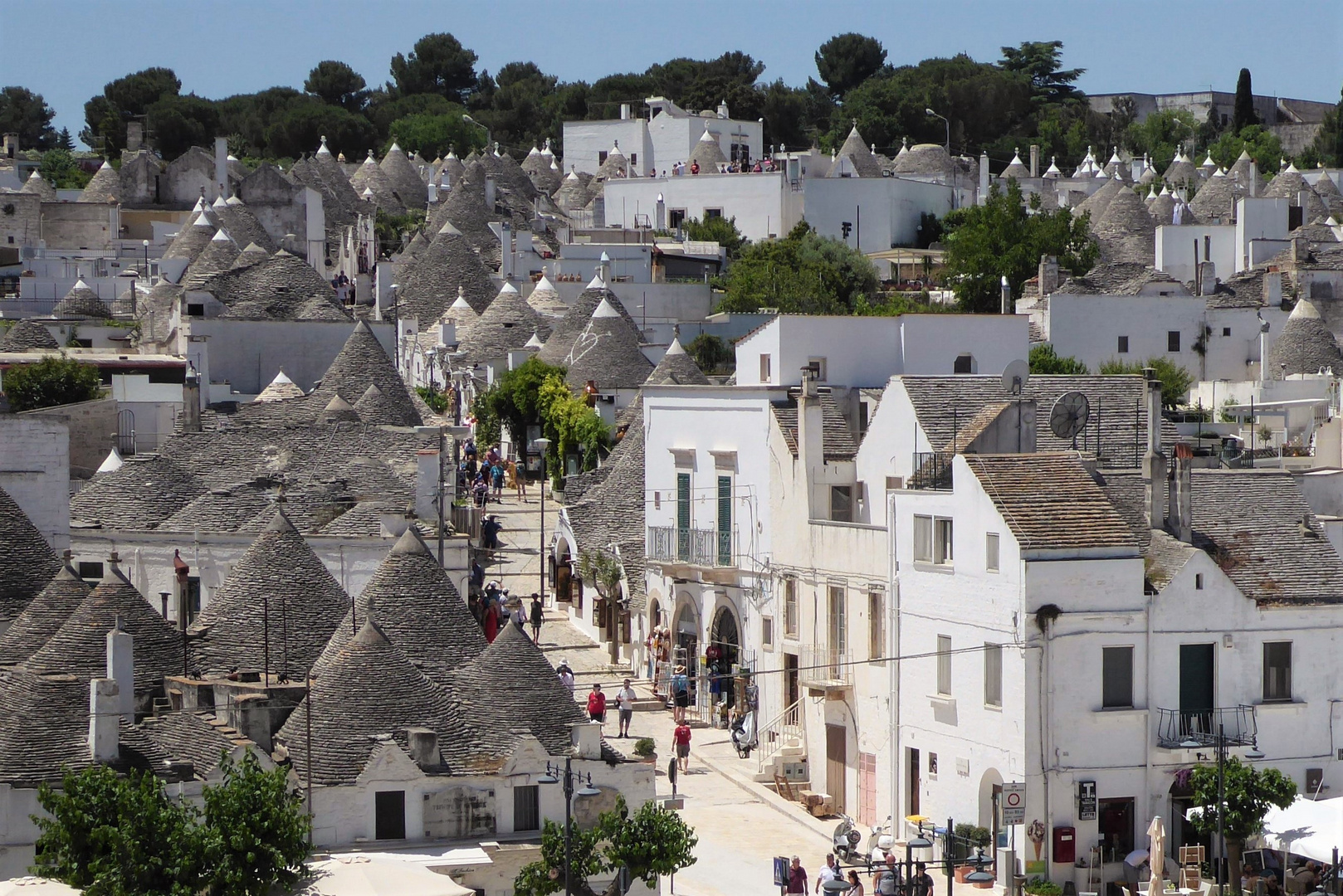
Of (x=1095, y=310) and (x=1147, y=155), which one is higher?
(x=1147, y=155)

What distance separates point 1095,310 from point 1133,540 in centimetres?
3403

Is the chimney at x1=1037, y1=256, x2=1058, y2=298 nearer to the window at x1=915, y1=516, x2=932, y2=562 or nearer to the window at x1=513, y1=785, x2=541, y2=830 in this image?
the window at x1=915, y1=516, x2=932, y2=562

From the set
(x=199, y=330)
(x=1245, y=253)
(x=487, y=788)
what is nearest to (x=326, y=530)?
(x=487, y=788)

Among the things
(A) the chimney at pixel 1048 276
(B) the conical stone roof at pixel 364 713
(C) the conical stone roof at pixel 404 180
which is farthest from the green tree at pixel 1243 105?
(B) the conical stone roof at pixel 364 713

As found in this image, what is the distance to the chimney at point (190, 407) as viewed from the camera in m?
53.3

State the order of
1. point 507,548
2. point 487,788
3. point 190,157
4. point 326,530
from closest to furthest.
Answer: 1. point 487,788
2. point 326,530
3. point 507,548
4. point 190,157

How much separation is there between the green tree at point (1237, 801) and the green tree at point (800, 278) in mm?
37933

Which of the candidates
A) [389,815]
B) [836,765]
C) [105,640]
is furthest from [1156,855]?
[105,640]

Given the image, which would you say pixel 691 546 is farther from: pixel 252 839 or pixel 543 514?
pixel 252 839

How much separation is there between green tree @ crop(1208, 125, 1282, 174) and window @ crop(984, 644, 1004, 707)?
84480 mm

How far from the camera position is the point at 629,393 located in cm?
6125

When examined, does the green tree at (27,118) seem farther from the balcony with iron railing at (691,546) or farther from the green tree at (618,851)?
the green tree at (618,851)

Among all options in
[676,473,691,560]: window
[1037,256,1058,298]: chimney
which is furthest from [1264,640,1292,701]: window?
[1037,256,1058,298]: chimney

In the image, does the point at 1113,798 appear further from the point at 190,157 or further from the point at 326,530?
the point at 190,157
